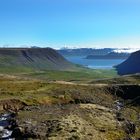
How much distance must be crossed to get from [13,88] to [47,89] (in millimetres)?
9169

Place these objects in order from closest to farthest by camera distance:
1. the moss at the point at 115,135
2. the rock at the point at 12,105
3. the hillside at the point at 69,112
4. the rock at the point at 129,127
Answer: the hillside at the point at 69,112
the moss at the point at 115,135
the rock at the point at 129,127
the rock at the point at 12,105

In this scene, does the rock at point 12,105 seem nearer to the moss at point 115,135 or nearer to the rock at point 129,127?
the moss at point 115,135

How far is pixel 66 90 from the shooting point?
100m

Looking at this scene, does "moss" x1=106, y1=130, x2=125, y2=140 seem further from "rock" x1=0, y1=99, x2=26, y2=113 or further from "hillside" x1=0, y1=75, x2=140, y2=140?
"rock" x1=0, y1=99, x2=26, y2=113

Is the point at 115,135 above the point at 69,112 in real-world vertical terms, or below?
below

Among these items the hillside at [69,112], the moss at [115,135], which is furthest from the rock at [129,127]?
the moss at [115,135]

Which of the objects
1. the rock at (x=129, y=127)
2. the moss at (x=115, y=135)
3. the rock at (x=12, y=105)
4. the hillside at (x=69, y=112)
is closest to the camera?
the hillside at (x=69, y=112)

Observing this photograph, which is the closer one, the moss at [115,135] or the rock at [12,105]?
the moss at [115,135]

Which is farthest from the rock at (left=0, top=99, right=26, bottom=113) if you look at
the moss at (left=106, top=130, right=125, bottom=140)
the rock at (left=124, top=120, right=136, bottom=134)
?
the rock at (left=124, top=120, right=136, bottom=134)

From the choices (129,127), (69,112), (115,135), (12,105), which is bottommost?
(129,127)

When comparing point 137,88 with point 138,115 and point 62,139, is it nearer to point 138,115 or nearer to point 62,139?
point 138,115

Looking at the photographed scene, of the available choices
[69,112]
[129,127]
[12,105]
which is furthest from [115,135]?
[12,105]

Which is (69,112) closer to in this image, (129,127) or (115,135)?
(129,127)

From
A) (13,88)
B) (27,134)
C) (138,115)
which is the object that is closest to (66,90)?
(13,88)
